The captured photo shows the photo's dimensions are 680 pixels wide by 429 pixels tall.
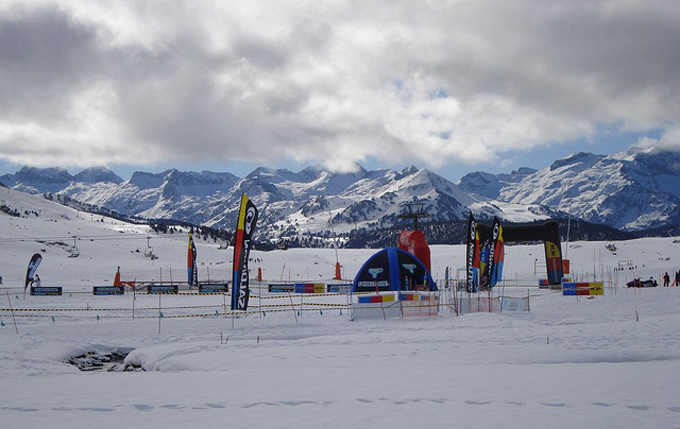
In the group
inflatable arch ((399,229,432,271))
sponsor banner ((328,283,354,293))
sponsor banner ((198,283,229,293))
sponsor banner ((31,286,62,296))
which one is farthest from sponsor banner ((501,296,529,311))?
sponsor banner ((31,286,62,296))

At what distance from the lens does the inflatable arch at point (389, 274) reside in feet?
101

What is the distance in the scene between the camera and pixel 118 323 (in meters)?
25.4

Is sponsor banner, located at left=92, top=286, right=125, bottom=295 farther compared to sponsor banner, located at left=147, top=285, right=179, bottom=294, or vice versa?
sponsor banner, located at left=147, top=285, right=179, bottom=294

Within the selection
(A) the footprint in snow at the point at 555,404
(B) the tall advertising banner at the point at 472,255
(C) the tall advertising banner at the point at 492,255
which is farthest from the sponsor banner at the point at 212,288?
(A) the footprint in snow at the point at 555,404

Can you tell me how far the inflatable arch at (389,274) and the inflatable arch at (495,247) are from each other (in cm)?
322

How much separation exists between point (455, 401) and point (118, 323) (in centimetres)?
2066

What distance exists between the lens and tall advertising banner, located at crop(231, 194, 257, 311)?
74.0 feet

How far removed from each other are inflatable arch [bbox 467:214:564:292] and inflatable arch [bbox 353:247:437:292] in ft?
10.6

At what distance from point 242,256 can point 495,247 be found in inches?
814

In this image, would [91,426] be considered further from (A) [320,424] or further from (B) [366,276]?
(B) [366,276]

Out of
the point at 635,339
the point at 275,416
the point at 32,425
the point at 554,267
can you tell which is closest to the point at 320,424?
the point at 275,416

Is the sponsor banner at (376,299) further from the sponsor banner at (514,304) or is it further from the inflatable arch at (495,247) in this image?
the inflatable arch at (495,247)

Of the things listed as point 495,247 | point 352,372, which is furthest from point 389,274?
point 352,372

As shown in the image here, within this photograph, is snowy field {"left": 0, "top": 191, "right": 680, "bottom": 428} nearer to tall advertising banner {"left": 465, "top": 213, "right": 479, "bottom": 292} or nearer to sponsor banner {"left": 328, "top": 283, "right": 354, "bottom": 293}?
tall advertising banner {"left": 465, "top": 213, "right": 479, "bottom": 292}
